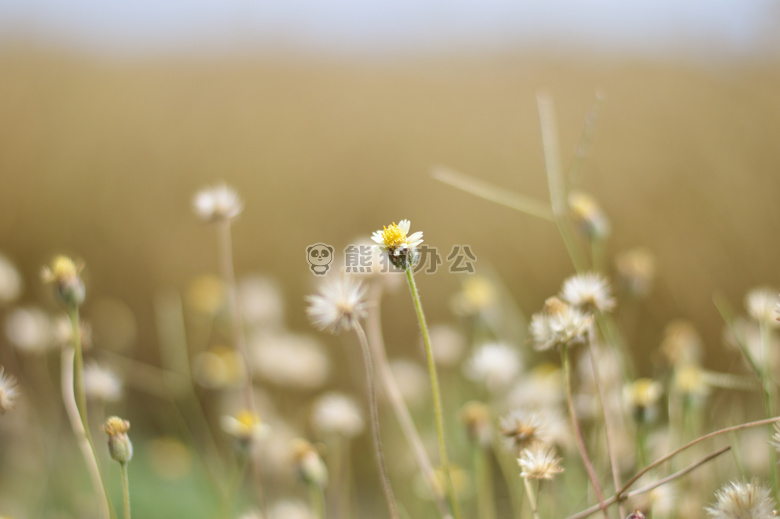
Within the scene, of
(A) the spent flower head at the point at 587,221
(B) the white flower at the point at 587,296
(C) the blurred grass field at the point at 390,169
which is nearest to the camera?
(B) the white flower at the point at 587,296

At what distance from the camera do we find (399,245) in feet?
1.06

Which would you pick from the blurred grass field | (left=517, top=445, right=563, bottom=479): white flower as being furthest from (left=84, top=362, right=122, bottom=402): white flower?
the blurred grass field

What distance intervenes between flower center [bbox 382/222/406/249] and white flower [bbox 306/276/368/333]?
0.15ft

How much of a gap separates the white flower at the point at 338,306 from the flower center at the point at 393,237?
0.15 feet

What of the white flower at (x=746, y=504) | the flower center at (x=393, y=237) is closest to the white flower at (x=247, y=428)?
the flower center at (x=393, y=237)

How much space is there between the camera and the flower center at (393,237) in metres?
0.33

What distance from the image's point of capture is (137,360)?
1262 millimetres

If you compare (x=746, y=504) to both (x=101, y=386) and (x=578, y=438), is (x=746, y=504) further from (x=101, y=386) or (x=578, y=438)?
(x=101, y=386)

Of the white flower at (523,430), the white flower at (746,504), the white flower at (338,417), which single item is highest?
the white flower at (338,417)

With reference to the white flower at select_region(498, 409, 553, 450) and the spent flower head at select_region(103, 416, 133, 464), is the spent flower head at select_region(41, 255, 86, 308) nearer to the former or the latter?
the spent flower head at select_region(103, 416, 133, 464)

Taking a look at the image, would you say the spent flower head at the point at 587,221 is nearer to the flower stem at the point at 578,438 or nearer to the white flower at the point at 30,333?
the flower stem at the point at 578,438

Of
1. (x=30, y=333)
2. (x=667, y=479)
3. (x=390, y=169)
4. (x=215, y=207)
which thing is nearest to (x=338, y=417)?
(x=215, y=207)

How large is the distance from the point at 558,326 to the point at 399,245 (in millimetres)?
110

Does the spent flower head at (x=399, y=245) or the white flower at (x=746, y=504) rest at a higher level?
the spent flower head at (x=399, y=245)
